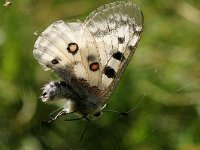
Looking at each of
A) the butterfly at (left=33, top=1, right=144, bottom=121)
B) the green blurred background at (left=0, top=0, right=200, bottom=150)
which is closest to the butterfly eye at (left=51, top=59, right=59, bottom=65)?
the butterfly at (left=33, top=1, right=144, bottom=121)

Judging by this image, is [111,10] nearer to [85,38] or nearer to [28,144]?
[85,38]

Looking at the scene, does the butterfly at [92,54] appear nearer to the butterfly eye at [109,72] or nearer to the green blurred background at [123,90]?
the butterfly eye at [109,72]

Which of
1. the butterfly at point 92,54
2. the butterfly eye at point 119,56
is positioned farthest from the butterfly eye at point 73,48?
the butterfly eye at point 119,56

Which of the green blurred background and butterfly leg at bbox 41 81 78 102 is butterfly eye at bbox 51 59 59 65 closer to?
butterfly leg at bbox 41 81 78 102

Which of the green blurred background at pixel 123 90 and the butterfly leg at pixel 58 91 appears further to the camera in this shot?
the green blurred background at pixel 123 90

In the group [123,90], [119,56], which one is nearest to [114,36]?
[119,56]

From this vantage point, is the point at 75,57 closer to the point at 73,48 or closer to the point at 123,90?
the point at 73,48
